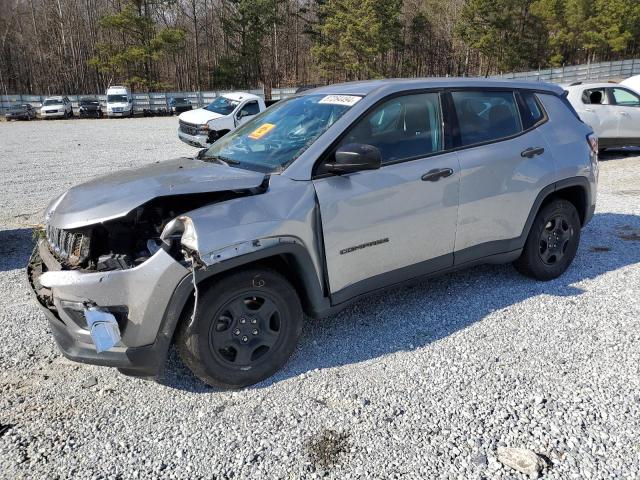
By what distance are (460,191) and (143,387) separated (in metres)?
2.60

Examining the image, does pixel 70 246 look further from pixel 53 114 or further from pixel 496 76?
pixel 496 76

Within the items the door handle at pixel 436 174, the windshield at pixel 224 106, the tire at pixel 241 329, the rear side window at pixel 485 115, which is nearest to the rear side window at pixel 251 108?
the windshield at pixel 224 106

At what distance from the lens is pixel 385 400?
3.07 meters

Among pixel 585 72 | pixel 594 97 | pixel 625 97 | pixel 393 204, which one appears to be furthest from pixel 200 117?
pixel 585 72

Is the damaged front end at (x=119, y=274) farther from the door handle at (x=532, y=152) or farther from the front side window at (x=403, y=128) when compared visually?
the door handle at (x=532, y=152)

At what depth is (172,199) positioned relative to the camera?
3.11 m

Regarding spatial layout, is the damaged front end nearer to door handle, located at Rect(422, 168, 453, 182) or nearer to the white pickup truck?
door handle, located at Rect(422, 168, 453, 182)

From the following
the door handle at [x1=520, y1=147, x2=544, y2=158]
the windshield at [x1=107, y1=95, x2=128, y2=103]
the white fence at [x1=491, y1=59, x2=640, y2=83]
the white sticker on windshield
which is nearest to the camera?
the white sticker on windshield

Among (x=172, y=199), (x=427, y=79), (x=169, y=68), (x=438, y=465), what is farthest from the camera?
(x=169, y=68)

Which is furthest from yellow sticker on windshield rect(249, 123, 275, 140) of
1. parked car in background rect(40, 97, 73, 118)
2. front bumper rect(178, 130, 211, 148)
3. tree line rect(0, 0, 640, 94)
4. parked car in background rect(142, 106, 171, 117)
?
tree line rect(0, 0, 640, 94)

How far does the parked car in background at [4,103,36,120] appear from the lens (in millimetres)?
33875

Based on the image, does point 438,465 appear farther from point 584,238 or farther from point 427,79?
point 584,238

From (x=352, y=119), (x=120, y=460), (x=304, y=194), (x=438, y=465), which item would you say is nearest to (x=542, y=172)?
(x=352, y=119)

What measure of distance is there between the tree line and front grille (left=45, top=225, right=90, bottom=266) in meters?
46.3
